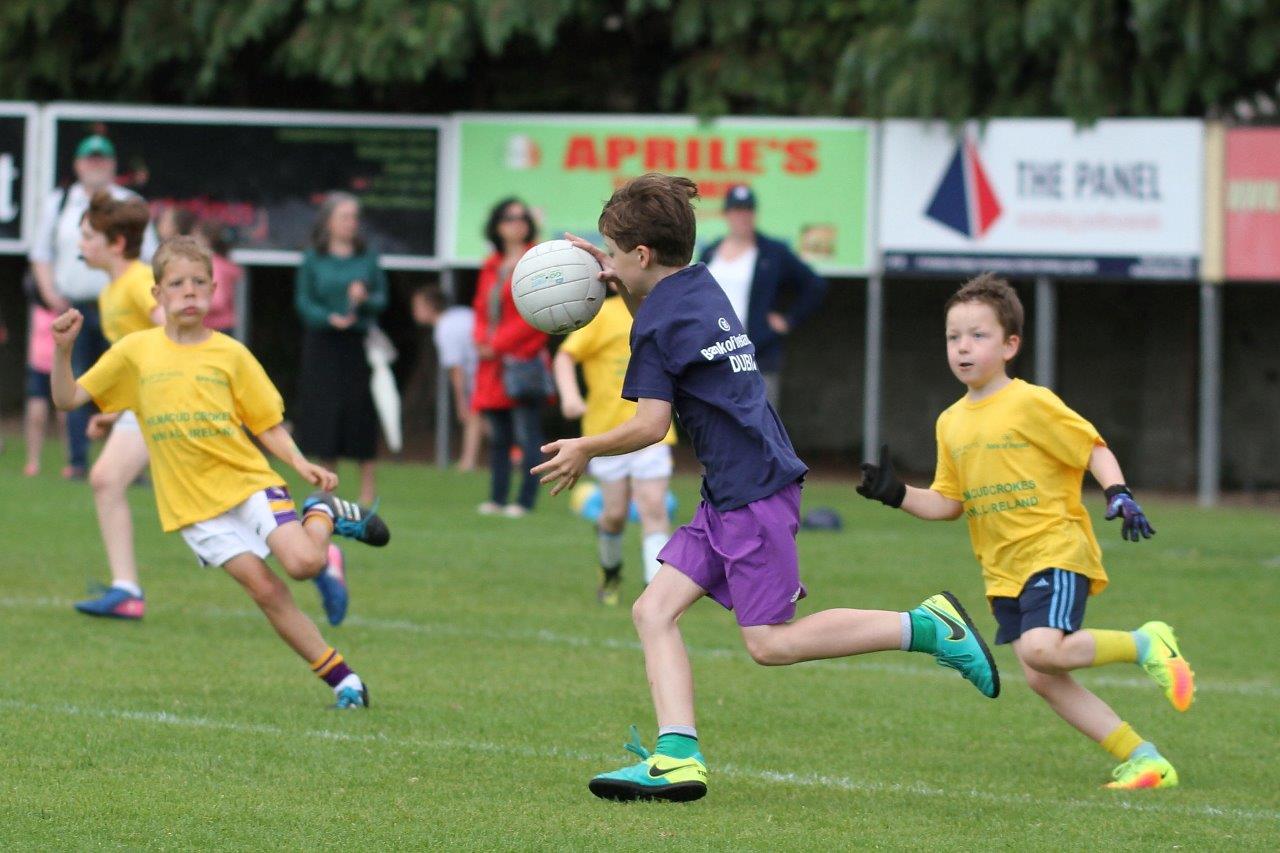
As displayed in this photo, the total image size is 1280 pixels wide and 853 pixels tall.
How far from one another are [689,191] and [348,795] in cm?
203

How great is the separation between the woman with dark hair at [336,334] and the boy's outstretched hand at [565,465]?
8.43 m

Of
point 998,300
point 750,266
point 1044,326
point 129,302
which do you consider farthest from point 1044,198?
point 998,300

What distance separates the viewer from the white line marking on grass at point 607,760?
19.8 ft

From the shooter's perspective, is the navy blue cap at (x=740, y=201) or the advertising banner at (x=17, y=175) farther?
the advertising banner at (x=17, y=175)

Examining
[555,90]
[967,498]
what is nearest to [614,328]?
[967,498]

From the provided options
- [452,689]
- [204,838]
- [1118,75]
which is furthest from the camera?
[1118,75]

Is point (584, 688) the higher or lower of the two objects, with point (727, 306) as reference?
lower

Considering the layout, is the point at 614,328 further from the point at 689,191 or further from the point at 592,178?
the point at 592,178

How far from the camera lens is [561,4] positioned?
17.7m

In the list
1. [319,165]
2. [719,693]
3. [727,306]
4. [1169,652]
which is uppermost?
[319,165]

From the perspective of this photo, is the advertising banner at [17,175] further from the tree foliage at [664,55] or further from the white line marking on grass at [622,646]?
the white line marking on grass at [622,646]

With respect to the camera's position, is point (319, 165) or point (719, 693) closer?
point (719, 693)

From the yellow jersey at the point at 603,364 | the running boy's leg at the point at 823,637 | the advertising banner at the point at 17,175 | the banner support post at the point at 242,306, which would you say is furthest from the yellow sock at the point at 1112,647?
the advertising banner at the point at 17,175

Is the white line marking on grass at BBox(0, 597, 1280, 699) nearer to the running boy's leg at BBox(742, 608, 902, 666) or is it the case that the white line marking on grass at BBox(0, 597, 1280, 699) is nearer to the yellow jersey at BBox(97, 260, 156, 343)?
the yellow jersey at BBox(97, 260, 156, 343)
